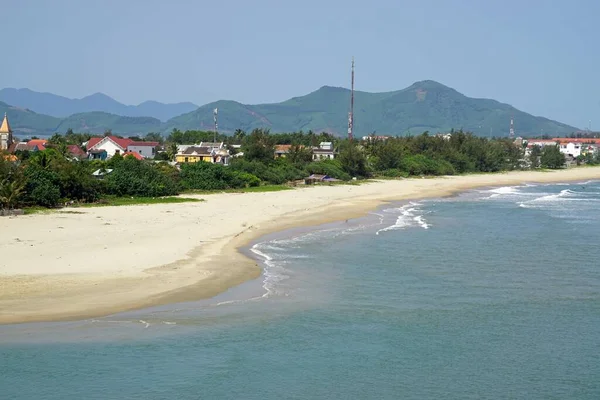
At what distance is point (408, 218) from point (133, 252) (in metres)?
18.6

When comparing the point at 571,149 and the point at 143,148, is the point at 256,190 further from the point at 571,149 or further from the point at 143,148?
the point at 571,149

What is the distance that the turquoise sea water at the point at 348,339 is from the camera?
522 inches

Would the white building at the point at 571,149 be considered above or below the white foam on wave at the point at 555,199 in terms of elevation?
above

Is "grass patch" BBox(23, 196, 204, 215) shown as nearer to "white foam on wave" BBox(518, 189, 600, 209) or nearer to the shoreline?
the shoreline

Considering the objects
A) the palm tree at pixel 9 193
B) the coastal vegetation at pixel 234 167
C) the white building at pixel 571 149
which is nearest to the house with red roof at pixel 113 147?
the coastal vegetation at pixel 234 167

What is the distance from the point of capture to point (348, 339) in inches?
626

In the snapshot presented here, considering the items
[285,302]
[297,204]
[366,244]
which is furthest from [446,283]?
[297,204]

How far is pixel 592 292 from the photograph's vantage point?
2103 centimetres

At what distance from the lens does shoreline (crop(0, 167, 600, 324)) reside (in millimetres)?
17812

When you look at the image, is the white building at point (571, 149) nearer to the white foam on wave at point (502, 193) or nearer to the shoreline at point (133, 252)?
the white foam on wave at point (502, 193)

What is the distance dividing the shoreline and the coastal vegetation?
2.61 metres

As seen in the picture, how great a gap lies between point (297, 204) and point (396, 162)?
1345 inches

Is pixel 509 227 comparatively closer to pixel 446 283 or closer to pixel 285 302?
pixel 446 283

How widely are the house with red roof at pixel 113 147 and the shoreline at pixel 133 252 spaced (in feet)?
106
